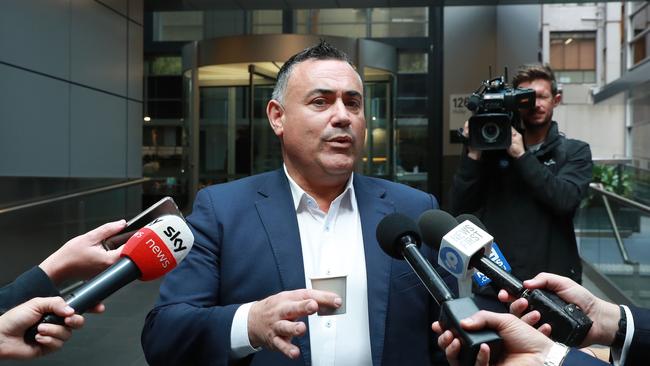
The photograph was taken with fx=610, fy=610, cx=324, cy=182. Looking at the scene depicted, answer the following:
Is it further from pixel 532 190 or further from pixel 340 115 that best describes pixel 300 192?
pixel 532 190

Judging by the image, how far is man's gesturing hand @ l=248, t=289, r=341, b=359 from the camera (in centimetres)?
124

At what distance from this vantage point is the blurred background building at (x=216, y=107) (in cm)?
530

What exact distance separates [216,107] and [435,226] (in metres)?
8.32

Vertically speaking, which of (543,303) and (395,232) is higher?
(395,232)

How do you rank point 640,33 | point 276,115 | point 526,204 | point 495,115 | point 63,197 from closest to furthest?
point 276,115
point 495,115
point 526,204
point 63,197
point 640,33

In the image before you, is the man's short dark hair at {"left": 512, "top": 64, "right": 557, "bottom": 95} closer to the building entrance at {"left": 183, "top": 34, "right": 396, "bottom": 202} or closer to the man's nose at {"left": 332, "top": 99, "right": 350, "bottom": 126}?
the man's nose at {"left": 332, "top": 99, "right": 350, "bottom": 126}

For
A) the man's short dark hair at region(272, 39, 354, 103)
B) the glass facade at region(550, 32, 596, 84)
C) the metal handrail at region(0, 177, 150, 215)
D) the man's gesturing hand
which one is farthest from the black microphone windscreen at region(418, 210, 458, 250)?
the glass facade at region(550, 32, 596, 84)

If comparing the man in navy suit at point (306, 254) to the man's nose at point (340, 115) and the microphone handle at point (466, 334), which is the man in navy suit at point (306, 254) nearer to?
the man's nose at point (340, 115)

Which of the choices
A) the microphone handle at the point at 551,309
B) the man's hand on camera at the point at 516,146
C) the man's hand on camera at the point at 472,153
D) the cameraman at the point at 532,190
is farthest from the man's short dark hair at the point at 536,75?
the microphone handle at the point at 551,309

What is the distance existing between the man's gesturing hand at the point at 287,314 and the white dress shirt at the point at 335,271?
18 cm

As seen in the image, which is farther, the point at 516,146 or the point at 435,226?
the point at 516,146

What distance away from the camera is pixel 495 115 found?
2709 mm

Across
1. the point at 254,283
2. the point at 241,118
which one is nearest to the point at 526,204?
the point at 254,283

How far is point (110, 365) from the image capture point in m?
4.09
